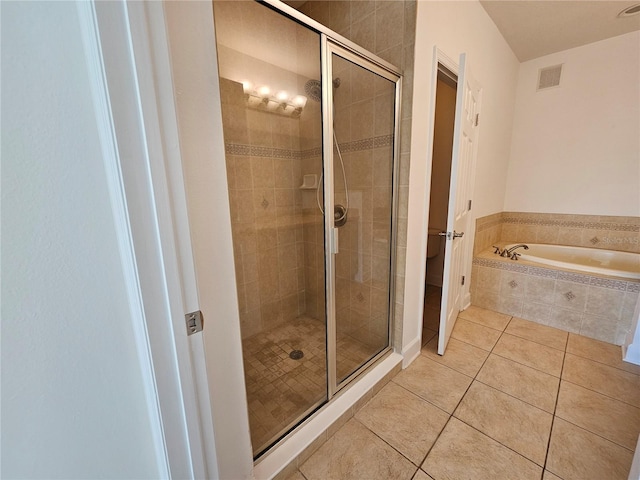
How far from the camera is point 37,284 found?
52cm

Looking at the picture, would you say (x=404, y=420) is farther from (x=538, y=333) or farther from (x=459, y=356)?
A: (x=538, y=333)

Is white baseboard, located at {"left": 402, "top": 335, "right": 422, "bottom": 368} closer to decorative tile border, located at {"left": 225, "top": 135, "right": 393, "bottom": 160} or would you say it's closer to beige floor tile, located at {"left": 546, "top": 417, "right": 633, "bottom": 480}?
beige floor tile, located at {"left": 546, "top": 417, "right": 633, "bottom": 480}

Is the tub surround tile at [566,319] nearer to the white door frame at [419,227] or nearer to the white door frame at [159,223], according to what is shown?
the white door frame at [419,227]

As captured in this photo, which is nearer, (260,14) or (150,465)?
(150,465)

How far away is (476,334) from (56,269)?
2.64 m

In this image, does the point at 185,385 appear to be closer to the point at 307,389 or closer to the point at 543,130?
the point at 307,389

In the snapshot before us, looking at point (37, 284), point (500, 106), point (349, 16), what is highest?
point (349, 16)

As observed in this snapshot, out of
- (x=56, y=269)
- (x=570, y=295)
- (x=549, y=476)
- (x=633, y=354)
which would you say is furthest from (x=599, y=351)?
(x=56, y=269)

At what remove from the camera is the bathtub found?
7.50ft

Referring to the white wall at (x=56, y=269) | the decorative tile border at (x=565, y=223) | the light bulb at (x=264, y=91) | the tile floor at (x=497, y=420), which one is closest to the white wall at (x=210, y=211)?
the white wall at (x=56, y=269)

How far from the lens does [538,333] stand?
86.2 inches

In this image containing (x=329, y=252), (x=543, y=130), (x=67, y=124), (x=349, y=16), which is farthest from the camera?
(x=543, y=130)

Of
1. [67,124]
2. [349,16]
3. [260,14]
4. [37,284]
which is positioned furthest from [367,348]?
[349,16]

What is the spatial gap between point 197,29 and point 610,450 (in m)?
2.37
